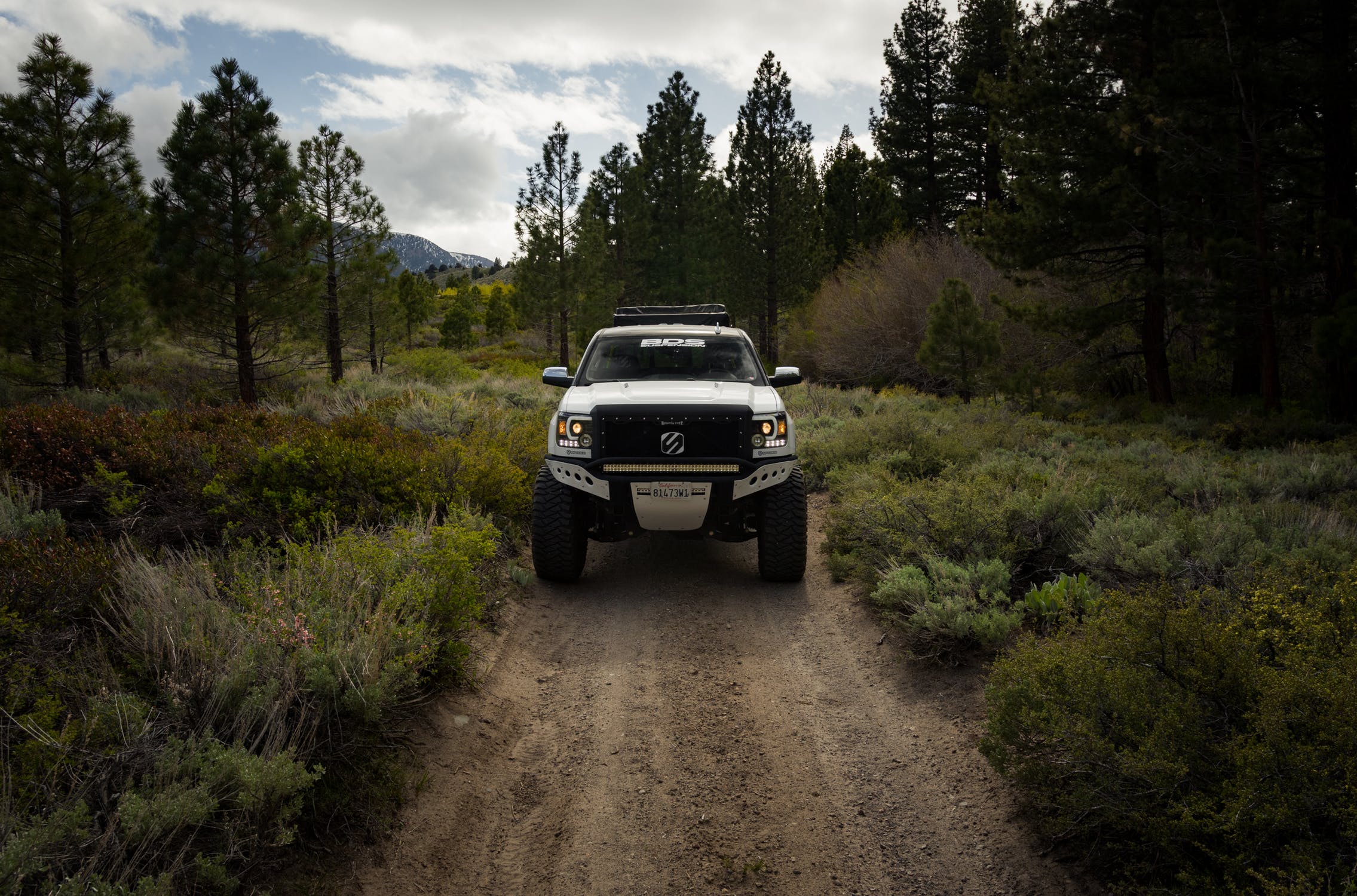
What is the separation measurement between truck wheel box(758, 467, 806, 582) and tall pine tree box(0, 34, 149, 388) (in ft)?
59.7

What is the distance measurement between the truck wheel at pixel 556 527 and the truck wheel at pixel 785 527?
1.49 metres

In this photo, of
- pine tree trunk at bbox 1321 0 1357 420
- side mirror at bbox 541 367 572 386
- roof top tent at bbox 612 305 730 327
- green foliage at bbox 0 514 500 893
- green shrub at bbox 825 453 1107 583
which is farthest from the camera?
pine tree trunk at bbox 1321 0 1357 420

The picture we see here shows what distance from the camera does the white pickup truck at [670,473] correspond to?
5457 mm

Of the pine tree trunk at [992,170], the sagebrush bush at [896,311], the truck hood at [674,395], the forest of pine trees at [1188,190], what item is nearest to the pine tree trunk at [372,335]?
the sagebrush bush at [896,311]

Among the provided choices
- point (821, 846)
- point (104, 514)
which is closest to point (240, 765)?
point (821, 846)

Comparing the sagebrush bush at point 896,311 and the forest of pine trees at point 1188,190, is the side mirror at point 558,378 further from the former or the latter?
the sagebrush bush at point 896,311

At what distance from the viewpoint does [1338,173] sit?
12531mm

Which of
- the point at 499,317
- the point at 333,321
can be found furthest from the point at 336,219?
the point at 499,317

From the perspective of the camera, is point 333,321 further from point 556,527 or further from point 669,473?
point 669,473

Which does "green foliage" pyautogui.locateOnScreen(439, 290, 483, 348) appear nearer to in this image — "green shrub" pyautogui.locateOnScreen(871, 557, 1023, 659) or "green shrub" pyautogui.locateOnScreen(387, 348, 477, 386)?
"green shrub" pyautogui.locateOnScreen(387, 348, 477, 386)

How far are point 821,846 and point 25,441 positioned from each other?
23.2 feet

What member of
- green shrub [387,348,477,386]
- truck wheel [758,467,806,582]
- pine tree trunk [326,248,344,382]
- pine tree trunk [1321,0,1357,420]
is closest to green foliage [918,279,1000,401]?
pine tree trunk [1321,0,1357,420]

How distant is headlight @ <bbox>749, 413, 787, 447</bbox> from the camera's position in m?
5.62

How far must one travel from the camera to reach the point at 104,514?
5320 mm
